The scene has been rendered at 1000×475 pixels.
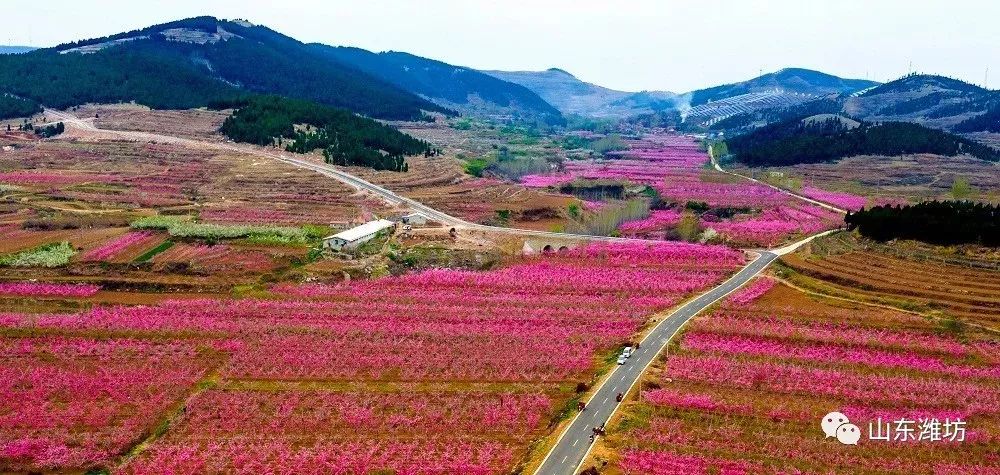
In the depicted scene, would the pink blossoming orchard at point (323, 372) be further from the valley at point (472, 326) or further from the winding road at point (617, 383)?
the winding road at point (617, 383)

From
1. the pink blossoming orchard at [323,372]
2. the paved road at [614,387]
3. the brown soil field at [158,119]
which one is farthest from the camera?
the brown soil field at [158,119]

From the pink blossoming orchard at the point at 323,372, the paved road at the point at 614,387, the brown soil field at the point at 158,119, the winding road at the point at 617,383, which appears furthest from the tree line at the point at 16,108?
the paved road at the point at 614,387

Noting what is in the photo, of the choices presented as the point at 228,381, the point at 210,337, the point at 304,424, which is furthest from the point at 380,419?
the point at 210,337

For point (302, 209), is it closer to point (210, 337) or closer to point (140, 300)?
point (140, 300)

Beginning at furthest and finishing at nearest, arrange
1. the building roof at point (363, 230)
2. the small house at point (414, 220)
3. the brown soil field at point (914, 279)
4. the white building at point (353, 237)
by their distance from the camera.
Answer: the small house at point (414, 220) → the building roof at point (363, 230) → the white building at point (353, 237) → the brown soil field at point (914, 279)

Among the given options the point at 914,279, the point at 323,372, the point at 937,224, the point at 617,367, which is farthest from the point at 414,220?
the point at 937,224

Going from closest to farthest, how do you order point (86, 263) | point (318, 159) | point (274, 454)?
point (274, 454) → point (86, 263) → point (318, 159)

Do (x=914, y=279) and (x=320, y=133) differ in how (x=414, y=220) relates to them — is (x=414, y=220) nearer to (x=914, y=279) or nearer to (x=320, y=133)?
(x=914, y=279)
